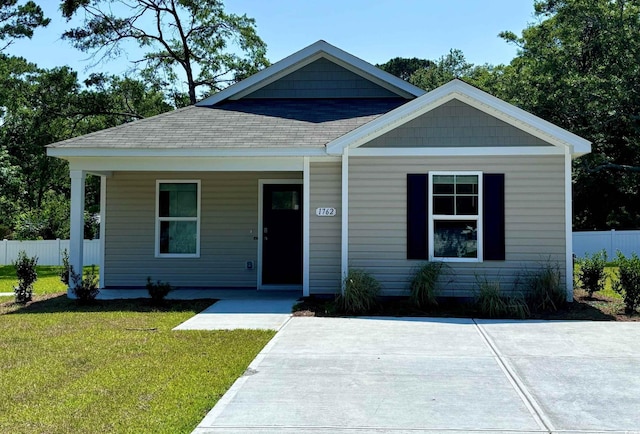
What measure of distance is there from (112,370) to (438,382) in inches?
122

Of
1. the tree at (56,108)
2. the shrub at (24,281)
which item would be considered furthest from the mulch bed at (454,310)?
the tree at (56,108)

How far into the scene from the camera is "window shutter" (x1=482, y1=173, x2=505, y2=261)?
29.5 feet

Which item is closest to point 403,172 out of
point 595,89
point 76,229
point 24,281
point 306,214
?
point 306,214

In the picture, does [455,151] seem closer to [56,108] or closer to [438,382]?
[438,382]

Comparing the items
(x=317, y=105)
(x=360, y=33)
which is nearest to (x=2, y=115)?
(x=360, y=33)

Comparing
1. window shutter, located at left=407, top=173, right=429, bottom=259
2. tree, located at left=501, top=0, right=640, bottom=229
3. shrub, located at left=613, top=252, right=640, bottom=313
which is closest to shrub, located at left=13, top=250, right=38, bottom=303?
window shutter, located at left=407, top=173, right=429, bottom=259

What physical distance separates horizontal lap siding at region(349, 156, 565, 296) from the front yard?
124 inches

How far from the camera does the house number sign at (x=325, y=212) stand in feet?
31.2

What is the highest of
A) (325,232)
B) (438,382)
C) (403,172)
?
(403,172)

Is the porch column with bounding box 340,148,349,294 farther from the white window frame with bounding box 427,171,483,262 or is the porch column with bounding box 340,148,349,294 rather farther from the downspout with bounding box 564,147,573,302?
the downspout with bounding box 564,147,573,302

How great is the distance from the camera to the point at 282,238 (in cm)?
1132

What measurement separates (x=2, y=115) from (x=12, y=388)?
27.9 metres

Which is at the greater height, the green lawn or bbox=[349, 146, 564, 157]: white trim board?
bbox=[349, 146, 564, 157]: white trim board

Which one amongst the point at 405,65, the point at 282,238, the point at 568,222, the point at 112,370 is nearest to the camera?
the point at 112,370
